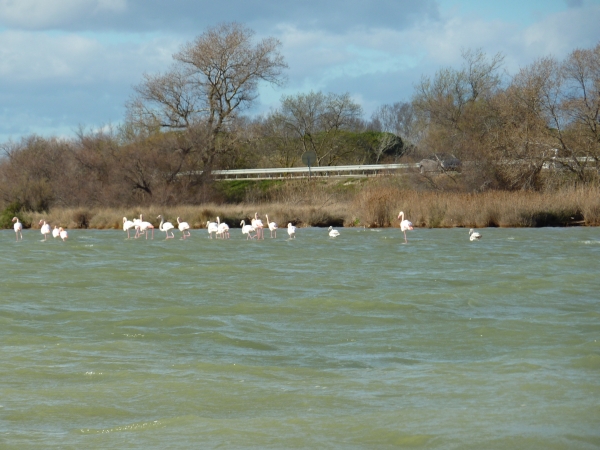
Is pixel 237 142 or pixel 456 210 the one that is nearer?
pixel 456 210

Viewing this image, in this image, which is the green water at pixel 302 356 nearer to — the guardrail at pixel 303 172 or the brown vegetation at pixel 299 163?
the brown vegetation at pixel 299 163

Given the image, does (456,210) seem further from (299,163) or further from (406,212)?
(299,163)

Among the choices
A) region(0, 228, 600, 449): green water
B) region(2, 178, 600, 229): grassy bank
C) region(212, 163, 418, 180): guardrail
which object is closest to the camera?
region(0, 228, 600, 449): green water

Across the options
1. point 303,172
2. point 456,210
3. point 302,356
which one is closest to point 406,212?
point 456,210

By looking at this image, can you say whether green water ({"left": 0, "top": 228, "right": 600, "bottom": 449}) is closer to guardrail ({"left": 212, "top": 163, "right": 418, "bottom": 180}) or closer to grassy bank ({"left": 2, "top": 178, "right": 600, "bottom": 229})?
grassy bank ({"left": 2, "top": 178, "right": 600, "bottom": 229})

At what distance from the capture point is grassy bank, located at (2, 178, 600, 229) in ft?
92.8

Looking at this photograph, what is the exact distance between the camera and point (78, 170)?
40625 mm

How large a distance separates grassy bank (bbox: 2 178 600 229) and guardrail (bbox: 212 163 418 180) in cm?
966

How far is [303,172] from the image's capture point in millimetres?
47219

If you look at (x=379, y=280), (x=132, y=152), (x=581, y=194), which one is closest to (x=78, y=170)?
(x=132, y=152)

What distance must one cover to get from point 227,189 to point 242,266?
95.8 feet

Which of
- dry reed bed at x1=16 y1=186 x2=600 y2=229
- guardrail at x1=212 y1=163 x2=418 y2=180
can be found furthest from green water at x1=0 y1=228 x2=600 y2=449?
guardrail at x1=212 y1=163 x2=418 y2=180

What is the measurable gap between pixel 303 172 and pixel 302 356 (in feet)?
129

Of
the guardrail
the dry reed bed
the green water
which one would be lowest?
the green water
